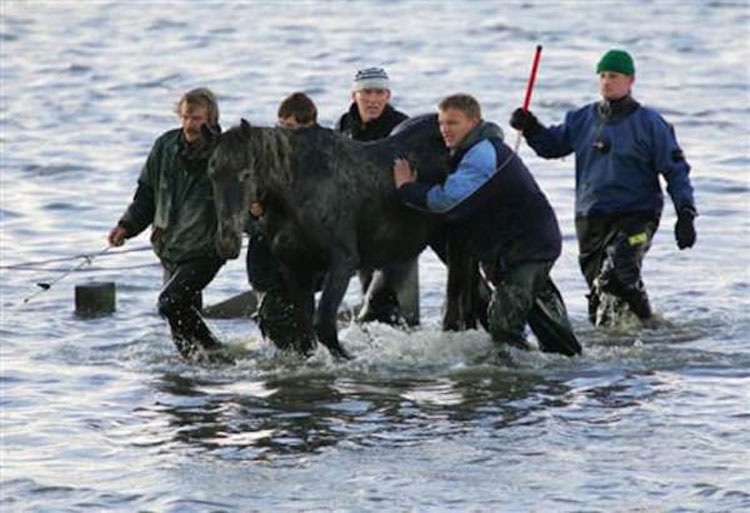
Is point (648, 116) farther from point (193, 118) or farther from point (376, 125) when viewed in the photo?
point (193, 118)

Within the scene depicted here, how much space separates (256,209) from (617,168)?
2.78 metres

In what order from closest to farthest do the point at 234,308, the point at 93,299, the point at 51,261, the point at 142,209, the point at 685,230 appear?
1. the point at 142,209
2. the point at 685,230
3. the point at 234,308
4. the point at 93,299
5. the point at 51,261

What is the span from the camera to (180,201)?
53.9 ft

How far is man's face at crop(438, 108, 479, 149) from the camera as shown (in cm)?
1572

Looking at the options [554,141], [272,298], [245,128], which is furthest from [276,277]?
[554,141]

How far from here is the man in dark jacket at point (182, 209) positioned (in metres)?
16.2

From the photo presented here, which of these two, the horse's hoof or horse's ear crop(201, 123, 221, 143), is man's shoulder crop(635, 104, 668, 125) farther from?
horse's ear crop(201, 123, 221, 143)

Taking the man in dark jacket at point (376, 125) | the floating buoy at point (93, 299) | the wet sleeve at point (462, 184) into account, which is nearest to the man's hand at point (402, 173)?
the wet sleeve at point (462, 184)

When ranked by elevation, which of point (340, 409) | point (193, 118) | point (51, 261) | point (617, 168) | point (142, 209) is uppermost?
point (193, 118)

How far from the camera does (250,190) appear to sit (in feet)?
51.4

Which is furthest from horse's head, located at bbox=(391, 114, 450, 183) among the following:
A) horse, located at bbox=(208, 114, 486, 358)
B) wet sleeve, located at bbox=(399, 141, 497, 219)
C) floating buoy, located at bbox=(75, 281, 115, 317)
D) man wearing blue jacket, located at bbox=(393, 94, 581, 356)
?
floating buoy, located at bbox=(75, 281, 115, 317)

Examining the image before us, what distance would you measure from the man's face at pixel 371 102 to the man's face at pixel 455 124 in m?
1.09

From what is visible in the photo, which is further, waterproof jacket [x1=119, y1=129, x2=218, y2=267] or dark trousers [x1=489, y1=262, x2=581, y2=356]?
waterproof jacket [x1=119, y1=129, x2=218, y2=267]

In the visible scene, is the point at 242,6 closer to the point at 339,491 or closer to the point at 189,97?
the point at 189,97
